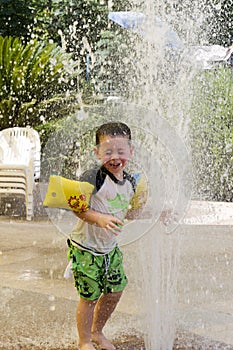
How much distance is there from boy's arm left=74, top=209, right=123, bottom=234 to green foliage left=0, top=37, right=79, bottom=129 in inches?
299

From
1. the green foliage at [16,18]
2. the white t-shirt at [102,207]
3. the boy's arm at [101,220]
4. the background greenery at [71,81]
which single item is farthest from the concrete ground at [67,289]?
the green foliage at [16,18]

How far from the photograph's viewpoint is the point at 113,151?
2.64 metres

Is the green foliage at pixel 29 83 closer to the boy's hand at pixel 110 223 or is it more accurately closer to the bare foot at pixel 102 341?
the bare foot at pixel 102 341

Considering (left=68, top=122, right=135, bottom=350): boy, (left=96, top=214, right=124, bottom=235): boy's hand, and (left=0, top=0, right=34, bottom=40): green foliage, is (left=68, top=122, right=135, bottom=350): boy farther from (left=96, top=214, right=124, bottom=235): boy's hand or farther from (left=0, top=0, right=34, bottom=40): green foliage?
(left=0, top=0, right=34, bottom=40): green foliage

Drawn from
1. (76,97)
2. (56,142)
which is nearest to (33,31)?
(76,97)

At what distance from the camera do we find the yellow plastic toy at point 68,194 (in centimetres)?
257

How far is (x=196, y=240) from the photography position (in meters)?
5.53

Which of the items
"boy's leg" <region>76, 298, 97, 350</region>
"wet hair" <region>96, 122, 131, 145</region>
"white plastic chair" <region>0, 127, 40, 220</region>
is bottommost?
"white plastic chair" <region>0, 127, 40, 220</region>

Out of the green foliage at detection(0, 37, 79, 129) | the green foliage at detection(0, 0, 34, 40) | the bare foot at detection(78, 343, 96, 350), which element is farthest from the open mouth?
the green foliage at detection(0, 0, 34, 40)

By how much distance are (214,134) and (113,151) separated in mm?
6240

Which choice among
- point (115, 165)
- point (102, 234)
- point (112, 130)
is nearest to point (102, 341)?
point (102, 234)

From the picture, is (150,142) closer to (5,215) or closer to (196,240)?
(196,240)

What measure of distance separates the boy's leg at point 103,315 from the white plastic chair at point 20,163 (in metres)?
3.86

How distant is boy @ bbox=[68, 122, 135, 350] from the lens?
2.64 meters
